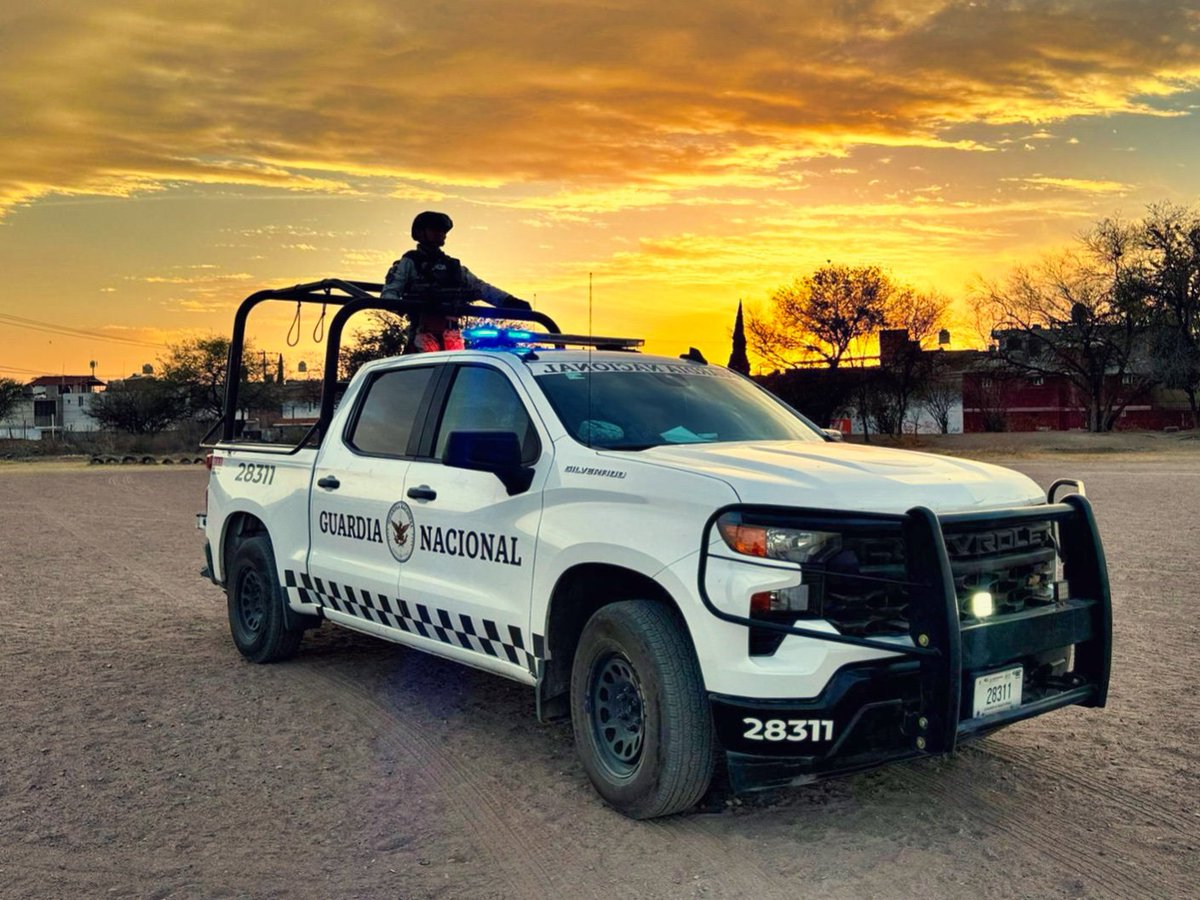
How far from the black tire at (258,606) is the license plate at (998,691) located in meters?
4.39

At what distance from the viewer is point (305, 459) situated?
673 centimetres

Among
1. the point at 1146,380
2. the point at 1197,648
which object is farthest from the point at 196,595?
the point at 1146,380

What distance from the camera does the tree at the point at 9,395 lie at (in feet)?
307

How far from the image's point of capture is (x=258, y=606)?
7.27 meters

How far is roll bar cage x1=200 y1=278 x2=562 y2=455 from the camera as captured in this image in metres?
6.83

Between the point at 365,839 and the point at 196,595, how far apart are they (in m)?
6.31

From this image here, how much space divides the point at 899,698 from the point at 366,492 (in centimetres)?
317

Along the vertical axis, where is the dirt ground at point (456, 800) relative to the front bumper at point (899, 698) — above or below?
below

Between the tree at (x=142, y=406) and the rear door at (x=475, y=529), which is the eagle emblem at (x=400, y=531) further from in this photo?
the tree at (x=142, y=406)

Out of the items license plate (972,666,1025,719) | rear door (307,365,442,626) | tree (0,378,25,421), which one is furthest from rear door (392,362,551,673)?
tree (0,378,25,421)

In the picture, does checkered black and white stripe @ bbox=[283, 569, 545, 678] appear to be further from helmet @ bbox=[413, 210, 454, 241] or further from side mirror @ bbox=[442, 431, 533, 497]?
helmet @ bbox=[413, 210, 454, 241]

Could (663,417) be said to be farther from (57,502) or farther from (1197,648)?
(57,502)

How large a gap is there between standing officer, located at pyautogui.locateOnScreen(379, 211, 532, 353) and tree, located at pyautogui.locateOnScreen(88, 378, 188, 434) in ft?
226

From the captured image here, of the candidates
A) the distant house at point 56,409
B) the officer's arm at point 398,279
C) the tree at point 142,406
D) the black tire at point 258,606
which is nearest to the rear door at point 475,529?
the black tire at point 258,606
